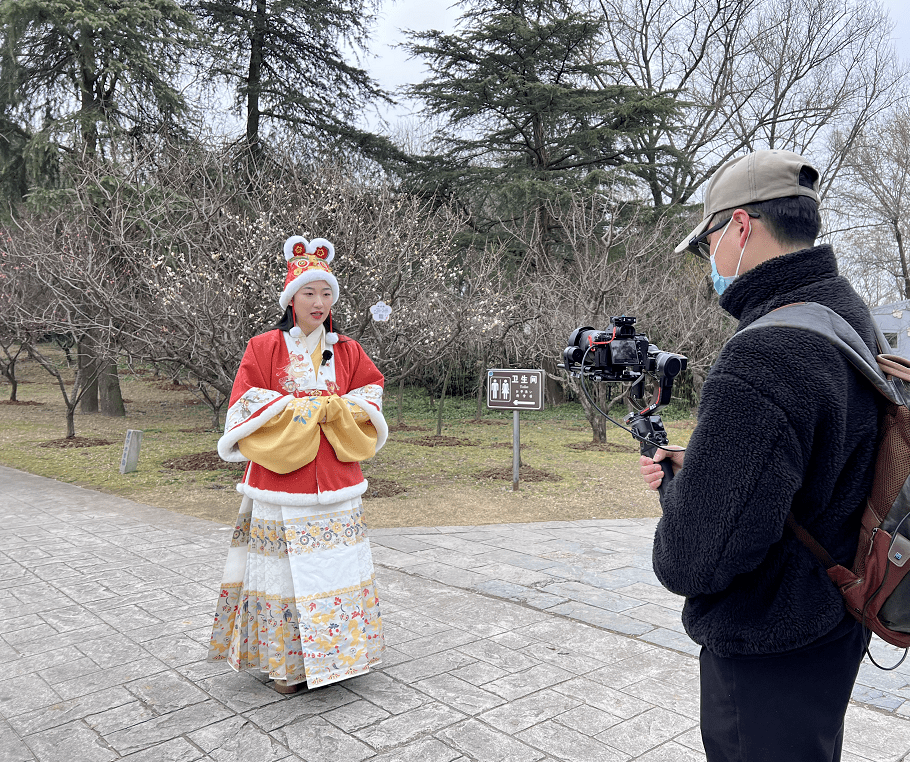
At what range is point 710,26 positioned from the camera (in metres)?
22.3

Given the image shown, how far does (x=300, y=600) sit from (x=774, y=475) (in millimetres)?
2542

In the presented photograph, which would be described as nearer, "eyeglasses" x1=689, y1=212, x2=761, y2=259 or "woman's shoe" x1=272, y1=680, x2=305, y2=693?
"eyeglasses" x1=689, y1=212, x2=761, y2=259

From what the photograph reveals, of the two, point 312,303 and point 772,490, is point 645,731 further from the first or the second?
point 312,303

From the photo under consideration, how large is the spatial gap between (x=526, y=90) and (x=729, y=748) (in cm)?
1965

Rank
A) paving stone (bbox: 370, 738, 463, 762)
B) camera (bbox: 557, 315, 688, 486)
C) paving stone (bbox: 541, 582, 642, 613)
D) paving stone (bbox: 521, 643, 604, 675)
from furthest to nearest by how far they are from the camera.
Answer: paving stone (bbox: 541, 582, 642, 613) → paving stone (bbox: 521, 643, 604, 675) → paving stone (bbox: 370, 738, 463, 762) → camera (bbox: 557, 315, 688, 486)

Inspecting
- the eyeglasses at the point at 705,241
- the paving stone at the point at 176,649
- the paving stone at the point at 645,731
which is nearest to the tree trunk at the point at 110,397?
the paving stone at the point at 176,649

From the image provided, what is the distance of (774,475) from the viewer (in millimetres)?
1311

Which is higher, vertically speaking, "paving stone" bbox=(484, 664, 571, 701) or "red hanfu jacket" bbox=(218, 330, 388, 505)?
"red hanfu jacket" bbox=(218, 330, 388, 505)

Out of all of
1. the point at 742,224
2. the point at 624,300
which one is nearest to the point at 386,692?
the point at 742,224

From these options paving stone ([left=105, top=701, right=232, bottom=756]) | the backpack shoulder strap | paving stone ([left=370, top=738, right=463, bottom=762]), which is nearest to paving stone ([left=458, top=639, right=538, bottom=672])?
paving stone ([left=370, top=738, right=463, bottom=762])

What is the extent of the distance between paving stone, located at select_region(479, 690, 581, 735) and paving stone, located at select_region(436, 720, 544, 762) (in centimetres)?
7

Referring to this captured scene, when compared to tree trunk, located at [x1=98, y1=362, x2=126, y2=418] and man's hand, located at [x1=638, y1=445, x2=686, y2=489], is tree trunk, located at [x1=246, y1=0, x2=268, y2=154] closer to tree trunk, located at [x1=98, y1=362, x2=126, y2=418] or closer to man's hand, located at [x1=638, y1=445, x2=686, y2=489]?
tree trunk, located at [x1=98, y1=362, x2=126, y2=418]

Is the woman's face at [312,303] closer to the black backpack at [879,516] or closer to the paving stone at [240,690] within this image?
the paving stone at [240,690]

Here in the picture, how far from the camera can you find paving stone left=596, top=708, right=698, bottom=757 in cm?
291
